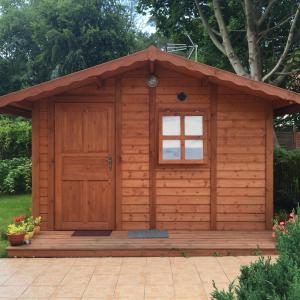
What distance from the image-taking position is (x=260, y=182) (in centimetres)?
679

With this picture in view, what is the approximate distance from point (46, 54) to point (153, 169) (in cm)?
2047

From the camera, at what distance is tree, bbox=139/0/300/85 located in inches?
426

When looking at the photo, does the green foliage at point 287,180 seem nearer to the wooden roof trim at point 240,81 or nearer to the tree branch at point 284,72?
the wooden roof trim at point 240,81

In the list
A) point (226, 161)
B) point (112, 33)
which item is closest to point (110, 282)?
point (226, 161)

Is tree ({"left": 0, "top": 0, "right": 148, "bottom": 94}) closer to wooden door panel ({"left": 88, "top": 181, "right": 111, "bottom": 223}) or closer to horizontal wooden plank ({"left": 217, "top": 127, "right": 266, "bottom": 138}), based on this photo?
wooden door panel ({"left": 88, "top": 181, "right": 111, "bottom": 223})

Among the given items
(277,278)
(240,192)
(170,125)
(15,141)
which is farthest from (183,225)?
(15,141)

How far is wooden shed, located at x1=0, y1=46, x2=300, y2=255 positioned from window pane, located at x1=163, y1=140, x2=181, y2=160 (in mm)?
19

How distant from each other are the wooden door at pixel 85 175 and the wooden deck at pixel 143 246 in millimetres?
569

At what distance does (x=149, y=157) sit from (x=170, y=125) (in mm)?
632

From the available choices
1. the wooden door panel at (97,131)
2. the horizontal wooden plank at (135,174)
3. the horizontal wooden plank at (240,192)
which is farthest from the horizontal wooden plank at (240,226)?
the wooden door panel at (97,131)

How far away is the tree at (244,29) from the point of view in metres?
10.8

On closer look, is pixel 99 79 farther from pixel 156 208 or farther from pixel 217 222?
pixel 217 222

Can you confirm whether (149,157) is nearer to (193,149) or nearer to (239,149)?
(193,149)

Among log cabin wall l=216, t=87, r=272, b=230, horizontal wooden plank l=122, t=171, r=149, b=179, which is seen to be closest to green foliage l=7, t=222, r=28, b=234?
horizontal wooden plank l=122, t=171, r=149, b=179
